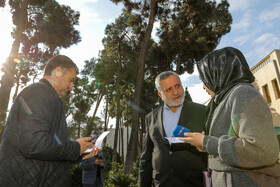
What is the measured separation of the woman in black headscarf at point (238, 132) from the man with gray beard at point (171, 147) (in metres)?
0.80

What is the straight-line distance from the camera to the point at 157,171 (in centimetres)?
→ 248

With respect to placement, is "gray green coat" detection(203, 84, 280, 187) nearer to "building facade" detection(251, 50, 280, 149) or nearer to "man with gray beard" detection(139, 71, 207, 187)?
"man with gray beard" detection(139, 71, 207, 187)

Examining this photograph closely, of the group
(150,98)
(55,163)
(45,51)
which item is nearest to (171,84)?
(55,163)

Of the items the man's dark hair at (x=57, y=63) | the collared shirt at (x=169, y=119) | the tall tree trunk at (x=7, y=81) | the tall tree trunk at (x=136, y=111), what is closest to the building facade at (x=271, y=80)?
the tall tree trunk at (x=136, y=111)

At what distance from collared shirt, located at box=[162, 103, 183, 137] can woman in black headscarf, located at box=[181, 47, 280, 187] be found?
4.03 feet

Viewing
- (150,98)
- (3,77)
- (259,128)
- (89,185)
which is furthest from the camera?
(150,98)

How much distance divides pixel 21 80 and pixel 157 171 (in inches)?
830

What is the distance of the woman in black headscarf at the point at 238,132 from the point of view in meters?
1.15

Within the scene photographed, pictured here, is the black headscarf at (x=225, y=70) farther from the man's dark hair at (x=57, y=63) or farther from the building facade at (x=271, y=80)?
the building facade at (x=271, y=80)

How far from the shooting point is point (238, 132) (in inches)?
49.7

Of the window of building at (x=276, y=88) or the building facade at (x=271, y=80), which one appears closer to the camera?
the building facade at (x=271, y=80)

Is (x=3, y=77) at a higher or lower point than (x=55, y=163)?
higher

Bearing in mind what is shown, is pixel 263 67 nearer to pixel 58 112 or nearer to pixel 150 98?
pixel 150 98

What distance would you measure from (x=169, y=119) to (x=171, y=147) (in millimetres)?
535
